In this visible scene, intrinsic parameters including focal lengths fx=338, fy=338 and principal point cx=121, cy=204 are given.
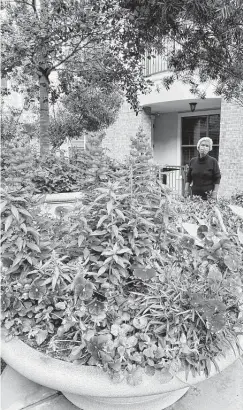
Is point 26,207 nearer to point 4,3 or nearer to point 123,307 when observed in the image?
point 123,307

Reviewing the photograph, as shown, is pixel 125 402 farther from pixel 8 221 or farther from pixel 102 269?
pixel 8 221

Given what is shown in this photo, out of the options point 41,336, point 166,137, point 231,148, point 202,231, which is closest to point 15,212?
point 41,336

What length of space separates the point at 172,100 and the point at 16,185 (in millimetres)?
8211

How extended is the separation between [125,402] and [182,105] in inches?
381

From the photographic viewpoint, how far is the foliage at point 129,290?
5.10 ft

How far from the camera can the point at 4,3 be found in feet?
17.2

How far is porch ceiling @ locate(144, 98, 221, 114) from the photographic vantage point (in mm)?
9525

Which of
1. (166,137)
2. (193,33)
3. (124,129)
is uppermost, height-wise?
(193,33)

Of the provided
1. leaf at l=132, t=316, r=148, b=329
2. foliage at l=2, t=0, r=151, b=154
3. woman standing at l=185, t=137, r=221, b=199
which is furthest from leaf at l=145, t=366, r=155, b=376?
foliage at l=2, t=0, r=151, b=154

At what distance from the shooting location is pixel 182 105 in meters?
10.3

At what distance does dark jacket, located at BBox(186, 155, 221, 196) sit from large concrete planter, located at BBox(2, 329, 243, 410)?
330 cm

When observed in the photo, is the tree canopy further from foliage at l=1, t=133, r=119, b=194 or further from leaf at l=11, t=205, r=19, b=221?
leaf at l=11, t=205, r=19, b=221

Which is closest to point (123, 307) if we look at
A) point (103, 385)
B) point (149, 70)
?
point (103, 385)

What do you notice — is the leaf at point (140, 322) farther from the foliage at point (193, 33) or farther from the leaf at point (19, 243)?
the foliage at point (193, 33)
